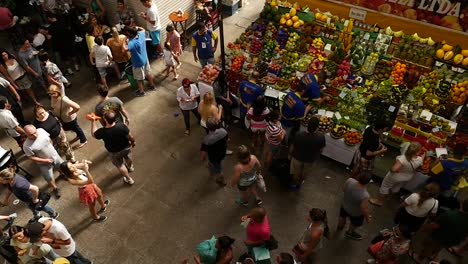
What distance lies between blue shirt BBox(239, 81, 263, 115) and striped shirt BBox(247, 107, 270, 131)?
0.60 metres

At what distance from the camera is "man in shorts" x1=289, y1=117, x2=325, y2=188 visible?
636 centimetres

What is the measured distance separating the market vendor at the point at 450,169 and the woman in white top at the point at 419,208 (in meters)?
0.67

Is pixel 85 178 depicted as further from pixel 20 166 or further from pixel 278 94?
pixel 278 94

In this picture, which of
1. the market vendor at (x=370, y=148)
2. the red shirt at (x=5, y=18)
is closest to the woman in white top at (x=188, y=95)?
the market vendor at (x=370, y=148)

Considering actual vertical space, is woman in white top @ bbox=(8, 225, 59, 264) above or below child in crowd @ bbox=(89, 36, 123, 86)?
below

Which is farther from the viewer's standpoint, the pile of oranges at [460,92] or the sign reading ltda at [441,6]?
the sign reading ltda at [441,6]

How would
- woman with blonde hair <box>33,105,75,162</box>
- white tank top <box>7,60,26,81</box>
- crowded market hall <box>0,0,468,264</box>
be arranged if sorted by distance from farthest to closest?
1. white tank top <box>7,60,26,81</box>
2. woman with blonde hair <box>33,105,75,162</box>
3. crowded market hall <box>0,0,468,264</box>

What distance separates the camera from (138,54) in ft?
29.8

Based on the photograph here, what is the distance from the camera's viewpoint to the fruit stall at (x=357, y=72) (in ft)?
25.1

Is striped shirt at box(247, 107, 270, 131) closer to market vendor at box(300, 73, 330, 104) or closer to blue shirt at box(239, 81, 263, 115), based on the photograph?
blue shirt at box(239, 81, 263, 115)

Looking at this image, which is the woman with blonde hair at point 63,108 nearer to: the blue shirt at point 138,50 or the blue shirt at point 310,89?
the blue shirt at point 138,50

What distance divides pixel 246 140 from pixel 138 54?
344cm

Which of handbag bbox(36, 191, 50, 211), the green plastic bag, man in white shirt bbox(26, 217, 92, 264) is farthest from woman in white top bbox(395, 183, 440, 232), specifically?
handbag bbox(36, 191, 50, 211)

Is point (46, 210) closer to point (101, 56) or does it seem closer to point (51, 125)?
point (51, 125)
